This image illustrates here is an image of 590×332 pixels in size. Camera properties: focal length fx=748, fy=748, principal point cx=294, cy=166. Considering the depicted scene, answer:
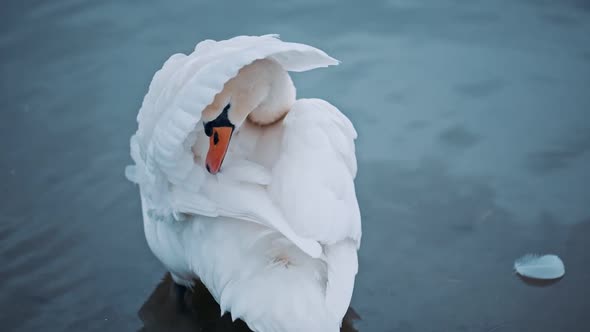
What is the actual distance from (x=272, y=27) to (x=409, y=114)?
5.04ft

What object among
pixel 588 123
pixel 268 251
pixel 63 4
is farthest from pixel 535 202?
pixel 63 4

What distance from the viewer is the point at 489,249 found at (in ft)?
14.0

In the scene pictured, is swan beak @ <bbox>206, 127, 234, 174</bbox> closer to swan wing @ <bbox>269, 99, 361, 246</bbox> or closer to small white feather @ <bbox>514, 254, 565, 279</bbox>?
swan wing @ <bbox>269, 99, 361, 246</bbox>

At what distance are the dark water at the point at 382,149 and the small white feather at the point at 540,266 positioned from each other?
6 cm

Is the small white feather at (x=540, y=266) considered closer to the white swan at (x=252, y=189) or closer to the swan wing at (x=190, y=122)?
the white swan at (x=252, y=189)

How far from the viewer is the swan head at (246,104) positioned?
3246 millimetres

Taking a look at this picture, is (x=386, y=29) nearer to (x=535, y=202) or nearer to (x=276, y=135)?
(x=535, y=202)

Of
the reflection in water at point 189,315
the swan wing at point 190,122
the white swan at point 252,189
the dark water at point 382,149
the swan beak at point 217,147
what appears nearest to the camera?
the swan wing at point 190,122

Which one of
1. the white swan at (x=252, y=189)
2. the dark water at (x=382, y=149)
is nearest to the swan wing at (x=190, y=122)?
the white swan at (x=252, y=189)

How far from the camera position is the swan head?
10.6 ft

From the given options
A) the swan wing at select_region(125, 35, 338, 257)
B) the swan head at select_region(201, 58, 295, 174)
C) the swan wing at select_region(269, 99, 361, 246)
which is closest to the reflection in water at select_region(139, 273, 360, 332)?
the swan wing at select_region(125, 35, 338, 257)

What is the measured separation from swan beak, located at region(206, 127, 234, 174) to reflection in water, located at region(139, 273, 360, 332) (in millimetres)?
1118

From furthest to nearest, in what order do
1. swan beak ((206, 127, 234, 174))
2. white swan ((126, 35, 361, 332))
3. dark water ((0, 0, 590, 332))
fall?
dark water ((0, 0, 590, 332)) < swan beak ((206, 127, 234, 174)) < white swan ((126, 35, 361, 332))

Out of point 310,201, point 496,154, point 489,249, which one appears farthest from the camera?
point 496,154
